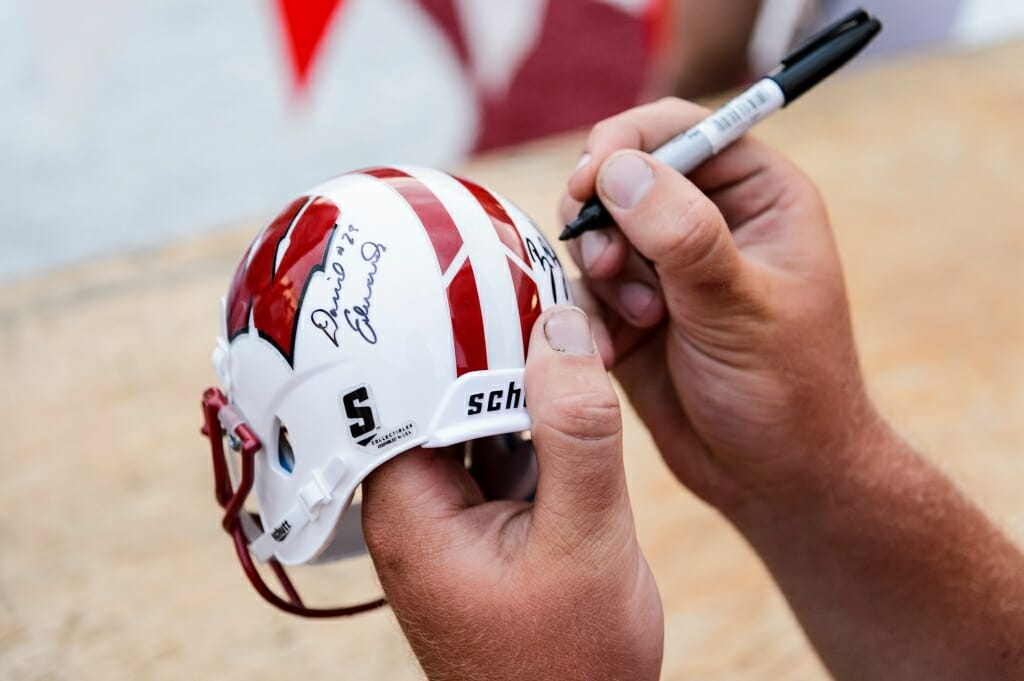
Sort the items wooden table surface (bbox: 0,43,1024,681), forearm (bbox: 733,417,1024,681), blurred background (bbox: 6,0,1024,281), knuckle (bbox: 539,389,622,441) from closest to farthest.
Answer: knuckle (bbox: 539,389,622,441), forearm (bbox: 733,417,1024,681), wooden table surface (bbox: 0,43,1024,681), blurred background (bbox: 6,0,1024,281)

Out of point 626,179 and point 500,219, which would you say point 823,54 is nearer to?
point 626,179

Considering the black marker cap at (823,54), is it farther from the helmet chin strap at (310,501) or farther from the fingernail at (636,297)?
the helmet chin strap at (310,501)

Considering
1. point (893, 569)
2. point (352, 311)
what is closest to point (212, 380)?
point (352, 311)

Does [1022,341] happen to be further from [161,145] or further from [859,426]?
[161,145]

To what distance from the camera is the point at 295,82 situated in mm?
2418

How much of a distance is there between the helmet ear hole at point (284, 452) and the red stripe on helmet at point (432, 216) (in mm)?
169

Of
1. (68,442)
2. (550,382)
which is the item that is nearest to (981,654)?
(550,382)

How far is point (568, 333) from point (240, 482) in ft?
0.85

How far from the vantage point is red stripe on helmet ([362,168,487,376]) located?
2.20ft

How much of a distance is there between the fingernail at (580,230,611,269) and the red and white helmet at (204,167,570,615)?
0.10 meters

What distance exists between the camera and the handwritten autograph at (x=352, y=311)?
2.18 ft

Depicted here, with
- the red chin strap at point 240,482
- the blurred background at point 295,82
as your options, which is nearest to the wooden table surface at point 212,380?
the red chin strap at point 240,482

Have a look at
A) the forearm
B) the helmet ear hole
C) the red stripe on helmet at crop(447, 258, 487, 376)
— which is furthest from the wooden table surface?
the red stripe on helmet at crop(447, 258, 487, 376)

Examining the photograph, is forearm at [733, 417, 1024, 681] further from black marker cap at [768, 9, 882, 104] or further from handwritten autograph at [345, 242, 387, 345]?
handwritten autograph at [345, 242, 387, 345]
